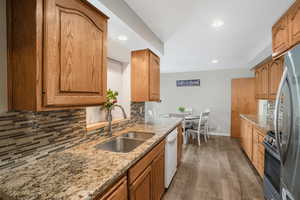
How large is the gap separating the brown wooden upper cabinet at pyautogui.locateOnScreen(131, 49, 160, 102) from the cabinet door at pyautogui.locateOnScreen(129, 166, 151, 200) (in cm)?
116

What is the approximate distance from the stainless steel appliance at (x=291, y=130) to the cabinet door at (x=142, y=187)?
103 centimetres

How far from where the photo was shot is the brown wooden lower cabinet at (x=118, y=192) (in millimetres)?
811

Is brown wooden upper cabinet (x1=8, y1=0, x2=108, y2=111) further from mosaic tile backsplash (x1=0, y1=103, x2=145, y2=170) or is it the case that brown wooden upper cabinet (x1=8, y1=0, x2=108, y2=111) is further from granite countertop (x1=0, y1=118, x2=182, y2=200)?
granite countertop (x1=0, y1=118, x2=182, y2=200)

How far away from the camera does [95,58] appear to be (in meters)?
1.12

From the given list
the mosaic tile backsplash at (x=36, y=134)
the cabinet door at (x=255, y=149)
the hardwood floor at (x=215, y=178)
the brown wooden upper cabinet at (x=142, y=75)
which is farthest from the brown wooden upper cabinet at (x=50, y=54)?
the cabinet door at (x=255, y=149)

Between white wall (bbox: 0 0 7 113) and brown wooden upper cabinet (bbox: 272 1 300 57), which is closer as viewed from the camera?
white wall (bbox: 0 0 7 113)

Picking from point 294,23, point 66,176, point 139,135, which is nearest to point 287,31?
point 294,23

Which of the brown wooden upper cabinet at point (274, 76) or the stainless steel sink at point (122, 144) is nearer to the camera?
the stainless steel sink at point (122, 144)

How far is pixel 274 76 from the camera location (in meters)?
2.63

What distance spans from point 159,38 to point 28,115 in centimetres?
213

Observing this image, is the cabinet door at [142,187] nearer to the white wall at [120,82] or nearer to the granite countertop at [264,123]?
the white wall at [120,82]

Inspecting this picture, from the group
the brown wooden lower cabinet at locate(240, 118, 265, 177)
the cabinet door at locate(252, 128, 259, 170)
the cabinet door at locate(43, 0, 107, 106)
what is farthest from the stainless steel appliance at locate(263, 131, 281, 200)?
the cabinet door at locate(43, 0, 107, 106)

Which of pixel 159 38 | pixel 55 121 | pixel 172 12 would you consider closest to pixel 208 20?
pixel 172 12

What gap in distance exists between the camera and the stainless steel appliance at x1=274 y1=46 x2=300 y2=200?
0.90 m
